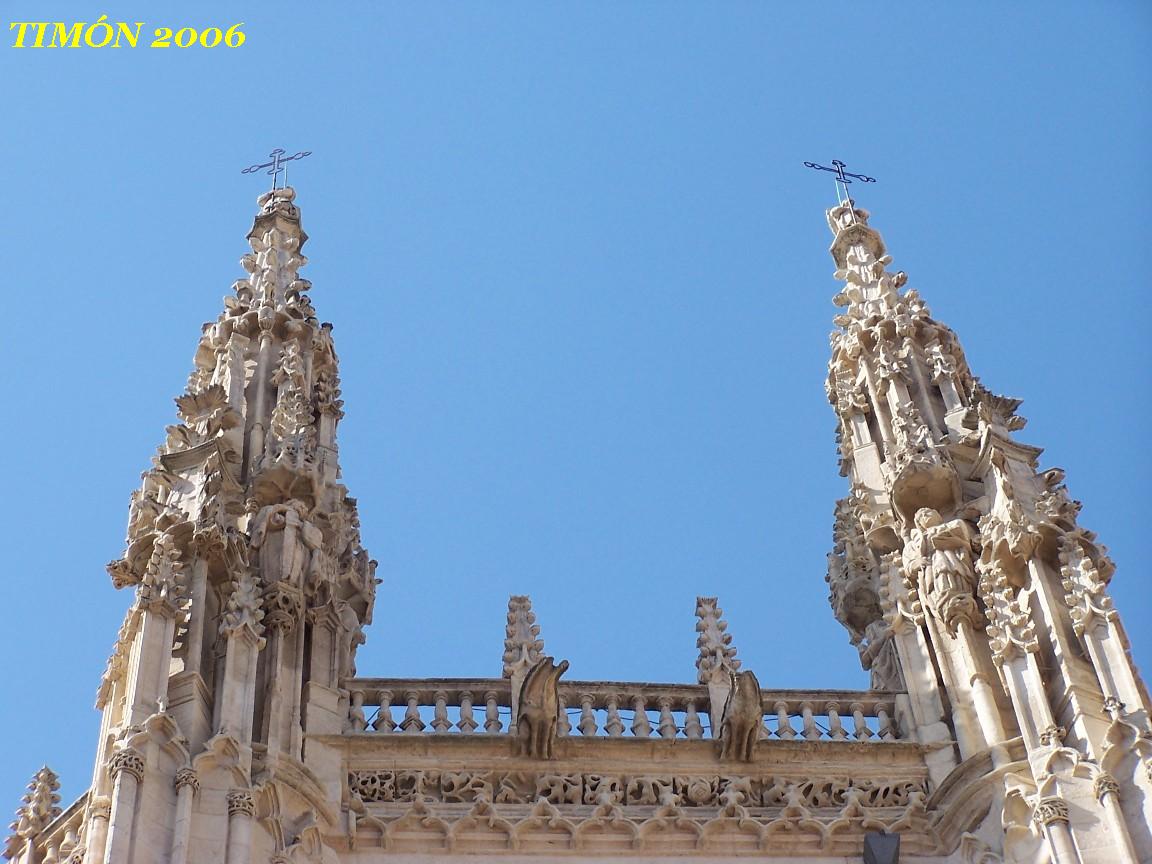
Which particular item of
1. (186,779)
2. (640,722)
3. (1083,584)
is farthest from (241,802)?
(1083,584)

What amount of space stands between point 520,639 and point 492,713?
3.88 feet

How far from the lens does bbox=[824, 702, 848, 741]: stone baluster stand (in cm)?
2298

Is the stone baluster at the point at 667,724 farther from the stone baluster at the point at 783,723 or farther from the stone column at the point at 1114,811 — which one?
the stone column at the point at 1114,811

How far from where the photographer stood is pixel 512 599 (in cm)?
2425

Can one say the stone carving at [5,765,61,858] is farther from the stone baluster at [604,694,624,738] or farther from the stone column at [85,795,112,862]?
the stone baluster at [604,694,624,738]

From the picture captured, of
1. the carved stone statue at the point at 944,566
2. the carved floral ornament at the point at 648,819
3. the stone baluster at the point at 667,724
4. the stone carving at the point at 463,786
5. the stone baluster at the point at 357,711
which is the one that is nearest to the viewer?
the carved floral ornament at the point at 648,819

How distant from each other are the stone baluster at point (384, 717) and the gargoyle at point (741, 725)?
2985mm

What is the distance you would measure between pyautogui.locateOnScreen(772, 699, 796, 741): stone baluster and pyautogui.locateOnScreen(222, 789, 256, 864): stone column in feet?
17.5

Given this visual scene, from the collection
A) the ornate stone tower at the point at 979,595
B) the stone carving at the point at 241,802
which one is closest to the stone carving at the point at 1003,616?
the ornate stone tower at the point at 979,595

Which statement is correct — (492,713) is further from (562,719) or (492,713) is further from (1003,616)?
(1003,616)

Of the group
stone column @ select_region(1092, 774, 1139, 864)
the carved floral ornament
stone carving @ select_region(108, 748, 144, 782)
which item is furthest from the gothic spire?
stone column @ select_region(1092, 774, 1139, 864)

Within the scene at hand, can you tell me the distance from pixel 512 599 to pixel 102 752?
5.33m

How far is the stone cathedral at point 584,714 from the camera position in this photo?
20.2 m

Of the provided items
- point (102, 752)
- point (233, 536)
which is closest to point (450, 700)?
point (233, 536)
